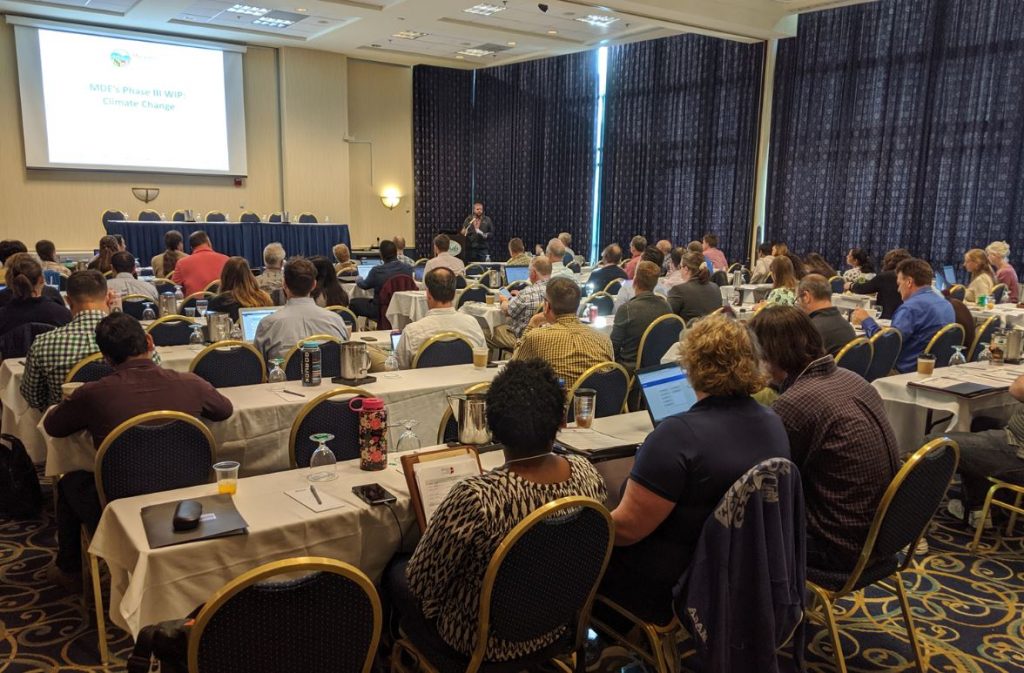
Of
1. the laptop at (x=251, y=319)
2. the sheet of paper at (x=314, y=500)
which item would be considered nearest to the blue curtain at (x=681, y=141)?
the laptop at (x=251, y=319)

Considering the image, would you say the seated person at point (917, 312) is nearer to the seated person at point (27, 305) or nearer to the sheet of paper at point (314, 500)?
the sheet of paper at point (314, 500)

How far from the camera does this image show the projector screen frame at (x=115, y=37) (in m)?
13.0

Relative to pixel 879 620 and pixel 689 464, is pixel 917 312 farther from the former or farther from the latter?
pixel 689 464

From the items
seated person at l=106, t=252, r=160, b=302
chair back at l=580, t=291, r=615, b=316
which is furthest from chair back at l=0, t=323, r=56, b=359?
chair back at l=580, t=291, r=615, b=316

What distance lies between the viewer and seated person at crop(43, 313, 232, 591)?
3061 millimetres

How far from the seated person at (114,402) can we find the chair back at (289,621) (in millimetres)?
1639

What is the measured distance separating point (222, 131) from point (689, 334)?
565 inches

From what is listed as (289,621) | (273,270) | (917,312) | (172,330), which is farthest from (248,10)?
(289,621)

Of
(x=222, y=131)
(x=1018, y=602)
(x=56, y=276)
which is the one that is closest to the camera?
(x=1018, y=602)

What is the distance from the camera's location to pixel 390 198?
17.4 metres

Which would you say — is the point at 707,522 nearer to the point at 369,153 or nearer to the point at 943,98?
the point at 943,98

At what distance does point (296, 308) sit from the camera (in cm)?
499

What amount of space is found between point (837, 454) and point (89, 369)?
3.41 metres

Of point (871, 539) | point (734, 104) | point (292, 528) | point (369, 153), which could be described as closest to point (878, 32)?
point (734, 104)
